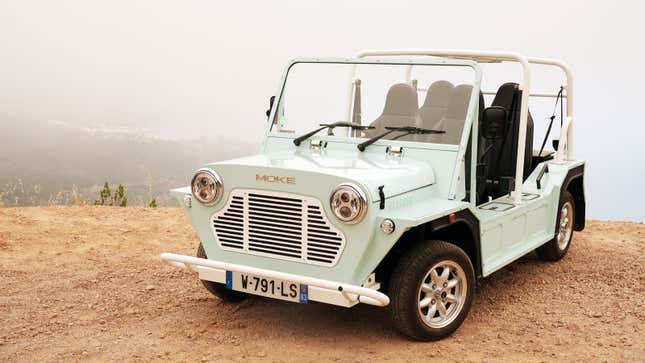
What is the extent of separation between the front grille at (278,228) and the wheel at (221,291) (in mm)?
522

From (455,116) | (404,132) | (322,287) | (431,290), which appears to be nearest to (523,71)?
(455,116)

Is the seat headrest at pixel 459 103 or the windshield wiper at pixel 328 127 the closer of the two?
the seat headrest at pixel 459 103

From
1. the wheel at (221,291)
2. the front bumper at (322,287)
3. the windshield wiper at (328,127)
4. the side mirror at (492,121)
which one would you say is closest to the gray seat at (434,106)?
the side mirror at (492,121)

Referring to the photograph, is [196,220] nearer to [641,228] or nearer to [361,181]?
[361,181]

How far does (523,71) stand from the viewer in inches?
295

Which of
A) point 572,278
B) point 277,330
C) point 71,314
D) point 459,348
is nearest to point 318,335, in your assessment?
point 277,330

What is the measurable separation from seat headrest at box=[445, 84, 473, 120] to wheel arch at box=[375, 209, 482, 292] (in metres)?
0.91

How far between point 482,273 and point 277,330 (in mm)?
1775

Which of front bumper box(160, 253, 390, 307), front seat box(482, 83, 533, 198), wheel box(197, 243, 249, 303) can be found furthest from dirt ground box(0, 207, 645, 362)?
front seat box(482, 83, 533, 198)

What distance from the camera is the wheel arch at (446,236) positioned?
6.05 m

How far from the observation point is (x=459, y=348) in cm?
605

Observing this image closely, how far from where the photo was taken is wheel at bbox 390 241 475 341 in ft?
19.0

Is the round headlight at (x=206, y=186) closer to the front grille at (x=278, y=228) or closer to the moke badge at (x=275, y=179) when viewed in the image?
the front grille at (x=278, y=228)

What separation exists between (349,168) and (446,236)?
1132mm
